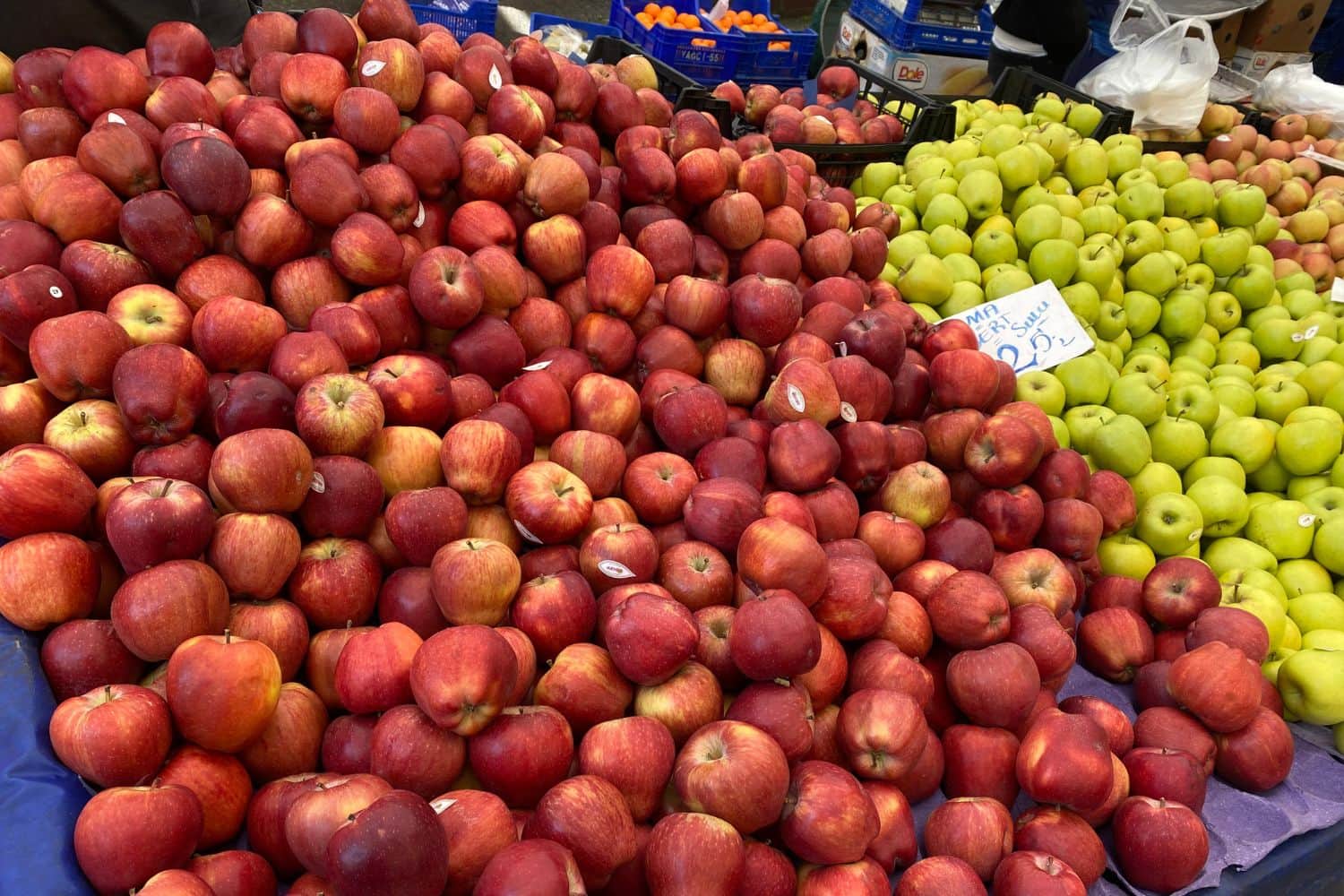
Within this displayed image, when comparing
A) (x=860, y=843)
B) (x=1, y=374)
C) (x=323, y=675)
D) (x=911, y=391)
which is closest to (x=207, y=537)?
(x=323, y=675)

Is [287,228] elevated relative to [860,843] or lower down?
elevated

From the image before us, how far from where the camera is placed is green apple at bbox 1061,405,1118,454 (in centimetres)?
263

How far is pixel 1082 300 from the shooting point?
305 cm

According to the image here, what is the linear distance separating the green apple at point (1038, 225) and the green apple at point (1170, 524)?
121 cm

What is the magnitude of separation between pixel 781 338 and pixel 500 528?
39.9 inches

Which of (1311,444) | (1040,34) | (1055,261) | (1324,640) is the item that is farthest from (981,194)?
(1040,34)

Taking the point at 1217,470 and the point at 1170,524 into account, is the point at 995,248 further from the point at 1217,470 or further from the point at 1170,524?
the point at 1170,524

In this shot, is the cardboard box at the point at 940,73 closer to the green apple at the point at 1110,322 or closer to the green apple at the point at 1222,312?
the green apple at the point at 1222,312

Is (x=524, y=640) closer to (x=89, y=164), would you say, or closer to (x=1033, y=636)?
(x=1033, y=636)

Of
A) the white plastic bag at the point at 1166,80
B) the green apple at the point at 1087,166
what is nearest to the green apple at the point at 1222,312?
the green apple at the point at 1087,166

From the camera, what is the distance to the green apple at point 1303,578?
241 cm

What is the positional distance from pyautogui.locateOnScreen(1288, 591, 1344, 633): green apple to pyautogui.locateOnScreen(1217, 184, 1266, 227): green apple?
6.73ft

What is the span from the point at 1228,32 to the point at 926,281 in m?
4.57

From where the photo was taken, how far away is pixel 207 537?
1481mm
